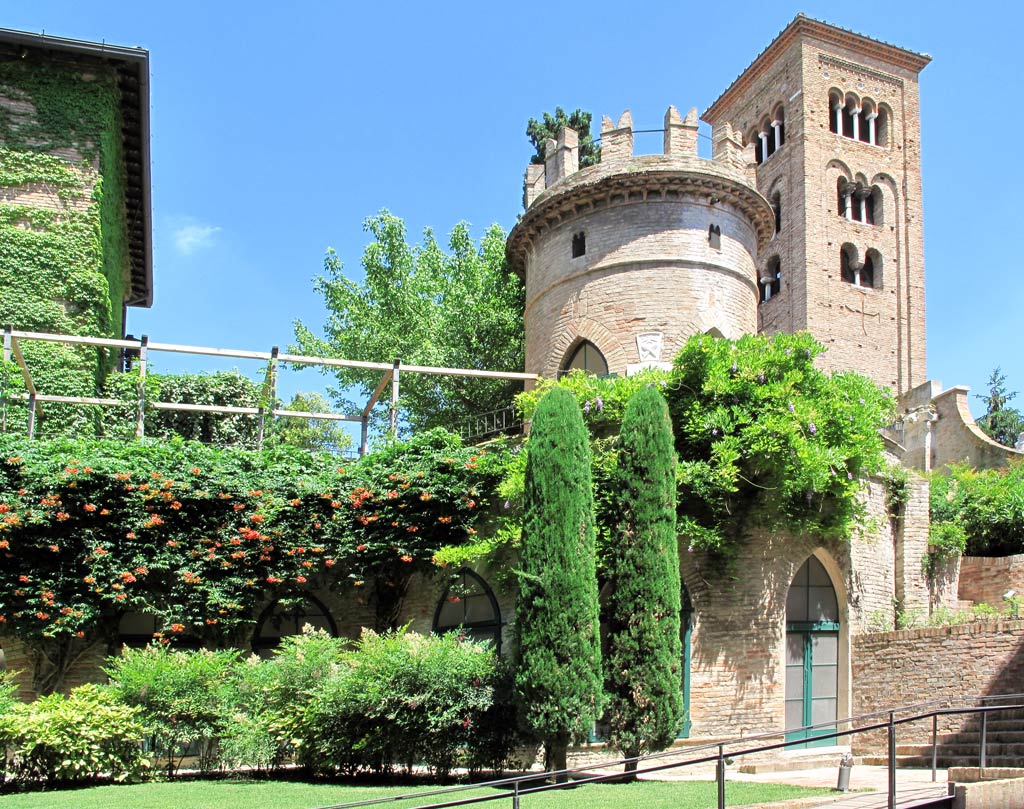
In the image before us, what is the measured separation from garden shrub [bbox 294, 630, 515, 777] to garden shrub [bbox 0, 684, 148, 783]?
86.4 inches

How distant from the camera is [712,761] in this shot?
1423cm

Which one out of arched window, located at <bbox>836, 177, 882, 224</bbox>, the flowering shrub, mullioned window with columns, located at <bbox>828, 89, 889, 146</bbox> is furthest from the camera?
mullioned window with columns, located at <bbox>828, 89, 889, 146</bbox>

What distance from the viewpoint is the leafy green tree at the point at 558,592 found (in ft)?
44.3

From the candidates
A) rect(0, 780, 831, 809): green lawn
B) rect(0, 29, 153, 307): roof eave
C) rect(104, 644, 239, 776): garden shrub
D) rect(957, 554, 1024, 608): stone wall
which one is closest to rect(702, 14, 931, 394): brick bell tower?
rect(957, 554, 1024, 608): stone wall

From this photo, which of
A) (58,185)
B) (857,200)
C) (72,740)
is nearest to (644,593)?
(72,740)

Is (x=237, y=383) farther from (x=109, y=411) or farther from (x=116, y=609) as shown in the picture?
(x=116, y=609)

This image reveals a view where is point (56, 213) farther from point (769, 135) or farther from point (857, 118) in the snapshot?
point (857, 118)

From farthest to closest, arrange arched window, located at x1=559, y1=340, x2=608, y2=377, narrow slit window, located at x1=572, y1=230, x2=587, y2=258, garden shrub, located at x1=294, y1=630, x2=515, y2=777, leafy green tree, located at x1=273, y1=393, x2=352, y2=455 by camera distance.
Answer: leafy green tree, located at x1=273, y1=393, x2=352, y2=455, narrow slit window, located at x1=572, y1=230, x2=587, y2=258, arched window, located at x1=559, y1=340, x2=608, y2=377, garden shrub, located at x1=294, y1=630, x2=515, y2=777

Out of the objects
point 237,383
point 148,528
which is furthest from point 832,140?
point 148,528

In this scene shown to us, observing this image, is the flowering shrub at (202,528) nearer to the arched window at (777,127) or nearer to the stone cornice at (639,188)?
the stone cornice at (639,188)

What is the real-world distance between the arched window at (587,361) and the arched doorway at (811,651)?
6.39 meters

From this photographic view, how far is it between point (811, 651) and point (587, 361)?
25.6 ft

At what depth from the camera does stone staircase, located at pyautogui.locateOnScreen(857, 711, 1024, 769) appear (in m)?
13.4

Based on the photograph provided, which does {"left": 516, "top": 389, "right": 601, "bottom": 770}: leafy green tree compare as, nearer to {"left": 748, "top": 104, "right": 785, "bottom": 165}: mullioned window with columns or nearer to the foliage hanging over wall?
the foliage hanging over wall
